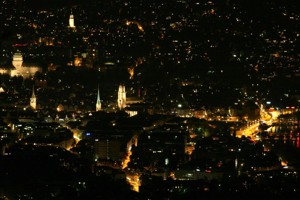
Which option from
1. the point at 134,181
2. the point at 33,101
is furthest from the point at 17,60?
the point at 134,181

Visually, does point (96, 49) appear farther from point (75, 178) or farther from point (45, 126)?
point (75, 178)

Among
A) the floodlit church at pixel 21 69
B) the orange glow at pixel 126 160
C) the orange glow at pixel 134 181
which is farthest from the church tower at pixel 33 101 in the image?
the orange glow at pixel 134 181

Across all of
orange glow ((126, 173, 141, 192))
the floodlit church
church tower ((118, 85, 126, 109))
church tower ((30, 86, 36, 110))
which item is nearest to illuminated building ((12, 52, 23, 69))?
the floodlit church

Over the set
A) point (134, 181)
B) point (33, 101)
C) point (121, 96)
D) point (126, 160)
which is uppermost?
point (121, 96)

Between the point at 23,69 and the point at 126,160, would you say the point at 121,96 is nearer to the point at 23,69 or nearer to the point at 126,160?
the point at 23,69

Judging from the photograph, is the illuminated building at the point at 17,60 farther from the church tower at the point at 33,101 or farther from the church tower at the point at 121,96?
the church tower at the point at 33,101

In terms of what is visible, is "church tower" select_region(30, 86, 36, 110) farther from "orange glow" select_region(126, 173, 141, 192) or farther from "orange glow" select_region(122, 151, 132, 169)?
"orange glow" select_region(126, 173, 141, 192)

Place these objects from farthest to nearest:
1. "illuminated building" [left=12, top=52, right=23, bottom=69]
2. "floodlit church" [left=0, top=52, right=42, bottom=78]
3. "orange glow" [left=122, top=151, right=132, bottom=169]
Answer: "illuminated building" [left=12, top=52, right=23, bottom=69] < "floodlit church" [left=0, top=52, right=42, bottom=78] < "orange glow" [left=122, top=151, right=132, bottom=169]

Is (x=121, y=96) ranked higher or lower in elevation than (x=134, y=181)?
higher

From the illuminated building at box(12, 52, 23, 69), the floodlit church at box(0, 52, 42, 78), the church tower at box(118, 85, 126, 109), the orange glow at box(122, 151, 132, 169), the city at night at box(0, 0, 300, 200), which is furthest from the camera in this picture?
the illuminated building at box(12, 52, 23, 69)

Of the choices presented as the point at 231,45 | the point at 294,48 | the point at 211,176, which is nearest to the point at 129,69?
the point at 231,45
